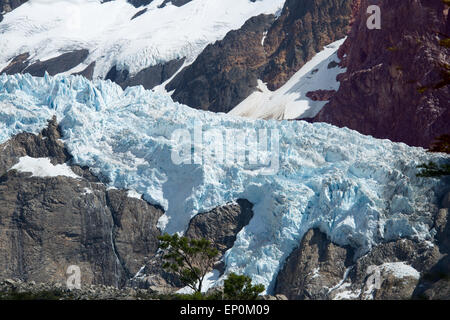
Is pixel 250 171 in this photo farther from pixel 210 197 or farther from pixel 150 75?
pixel 150 75

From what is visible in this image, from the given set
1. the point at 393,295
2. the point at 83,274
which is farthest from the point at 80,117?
the point at 393,295

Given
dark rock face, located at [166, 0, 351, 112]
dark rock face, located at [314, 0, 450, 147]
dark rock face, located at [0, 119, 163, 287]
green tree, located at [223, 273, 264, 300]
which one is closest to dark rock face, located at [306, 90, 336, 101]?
dark rock face, located at [314, 0, 450, 147]

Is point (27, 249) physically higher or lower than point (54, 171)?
lower

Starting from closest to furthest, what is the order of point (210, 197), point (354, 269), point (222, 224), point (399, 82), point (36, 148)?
1. point (354, 269)
2. point (210, 197)
3. point (222, 224)
4. point (36, 148)
5. point (399, 82)

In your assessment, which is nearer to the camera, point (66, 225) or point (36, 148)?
point (66, 225)

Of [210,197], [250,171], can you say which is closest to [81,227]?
[210,197]
